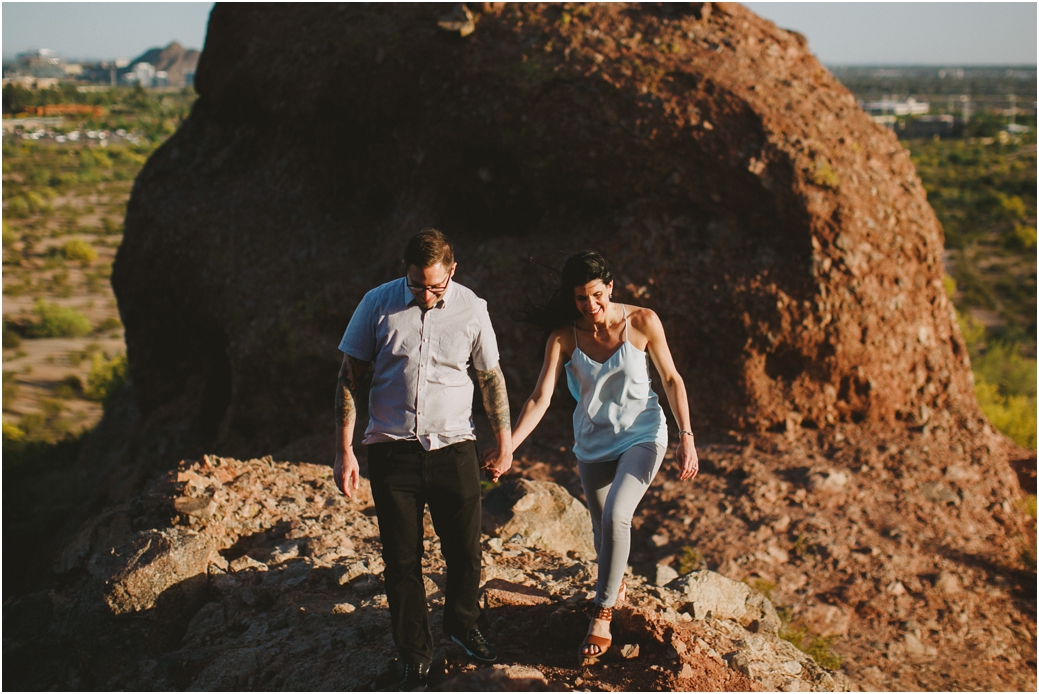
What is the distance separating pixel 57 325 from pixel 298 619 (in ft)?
105

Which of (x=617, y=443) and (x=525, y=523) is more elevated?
(x=617, y=443)

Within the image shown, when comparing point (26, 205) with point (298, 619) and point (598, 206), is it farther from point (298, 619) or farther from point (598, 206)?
point (298, 619)

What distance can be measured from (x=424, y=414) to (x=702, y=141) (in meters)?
5.03

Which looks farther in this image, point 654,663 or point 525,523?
point 525,523

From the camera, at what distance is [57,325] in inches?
1245

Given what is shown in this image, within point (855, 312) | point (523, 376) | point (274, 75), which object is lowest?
point (523, 376)

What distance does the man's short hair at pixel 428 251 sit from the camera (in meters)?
3.35

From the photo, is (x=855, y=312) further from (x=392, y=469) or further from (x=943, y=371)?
(x=392, y=469)

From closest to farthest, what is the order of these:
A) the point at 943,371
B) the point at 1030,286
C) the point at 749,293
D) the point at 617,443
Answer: the point at 617,443 → the point at 749,293 → the point at 943,371 → the point at 1030,286

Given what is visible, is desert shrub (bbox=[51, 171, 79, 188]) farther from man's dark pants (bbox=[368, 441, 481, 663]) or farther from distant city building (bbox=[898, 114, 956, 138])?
distant city building (bbox=[898, 114, 956, 138])

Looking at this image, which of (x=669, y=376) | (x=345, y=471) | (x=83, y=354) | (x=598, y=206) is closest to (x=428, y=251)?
(x=345, y=471)

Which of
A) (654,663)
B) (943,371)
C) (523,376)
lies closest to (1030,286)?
(943,371)

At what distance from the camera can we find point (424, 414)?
11.4ft

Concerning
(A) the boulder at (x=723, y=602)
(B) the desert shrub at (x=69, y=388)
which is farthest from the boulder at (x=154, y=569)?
(B) the desert shrub at (x=69, y=388)
